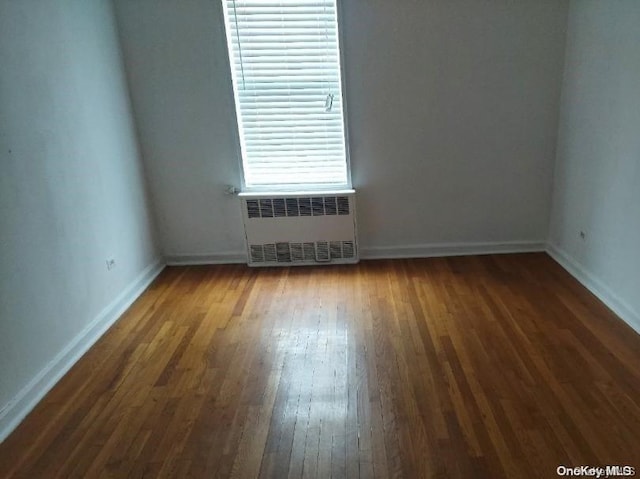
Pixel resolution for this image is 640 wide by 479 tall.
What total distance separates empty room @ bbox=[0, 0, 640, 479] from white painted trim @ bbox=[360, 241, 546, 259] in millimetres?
18

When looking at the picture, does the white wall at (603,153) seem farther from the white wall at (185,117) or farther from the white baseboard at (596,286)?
the white wall at (185,117)

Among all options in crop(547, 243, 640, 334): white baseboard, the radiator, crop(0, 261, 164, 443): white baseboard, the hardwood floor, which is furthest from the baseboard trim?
crop(547, 243, 640, 334): white baseboard

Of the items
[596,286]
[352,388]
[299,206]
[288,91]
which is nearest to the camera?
[352,388]

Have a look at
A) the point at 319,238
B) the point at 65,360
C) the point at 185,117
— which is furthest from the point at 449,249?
the point at 65,360

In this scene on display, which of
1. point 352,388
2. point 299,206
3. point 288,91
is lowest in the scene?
point 352,388

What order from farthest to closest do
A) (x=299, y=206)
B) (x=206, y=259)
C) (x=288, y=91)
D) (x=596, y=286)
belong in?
(x=206, y=259)
(x=299, y=206)
(x=288, y=91)
(x=596, y=286)

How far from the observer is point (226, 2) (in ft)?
10.9

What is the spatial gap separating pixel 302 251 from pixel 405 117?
55.0 inches

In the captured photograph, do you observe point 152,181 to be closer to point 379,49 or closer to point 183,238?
point 183,238

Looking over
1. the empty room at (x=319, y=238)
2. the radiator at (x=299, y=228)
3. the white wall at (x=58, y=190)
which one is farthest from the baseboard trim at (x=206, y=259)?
the white wall at (x=58, y=190)

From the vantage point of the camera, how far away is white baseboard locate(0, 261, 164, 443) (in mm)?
2100

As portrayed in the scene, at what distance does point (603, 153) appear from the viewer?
2.90 meters

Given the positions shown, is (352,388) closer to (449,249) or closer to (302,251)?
(302,251)

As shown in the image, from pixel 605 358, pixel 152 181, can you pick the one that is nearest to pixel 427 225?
pixel 605 358
